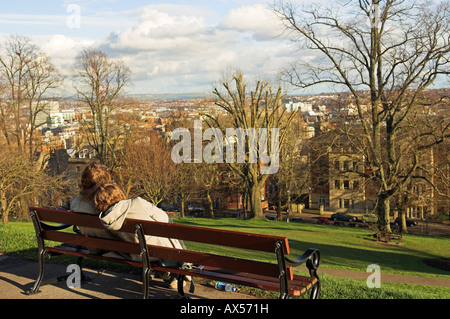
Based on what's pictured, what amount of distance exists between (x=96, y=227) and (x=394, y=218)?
5135cm

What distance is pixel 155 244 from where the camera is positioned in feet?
16.7

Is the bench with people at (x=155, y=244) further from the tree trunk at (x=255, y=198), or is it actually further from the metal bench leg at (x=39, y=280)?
the tree trunk at (x=255, y=198)

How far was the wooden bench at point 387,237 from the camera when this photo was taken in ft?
66.0

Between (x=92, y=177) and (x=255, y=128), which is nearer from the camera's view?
(x=92, y=177)

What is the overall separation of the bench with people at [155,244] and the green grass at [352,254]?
926 mm

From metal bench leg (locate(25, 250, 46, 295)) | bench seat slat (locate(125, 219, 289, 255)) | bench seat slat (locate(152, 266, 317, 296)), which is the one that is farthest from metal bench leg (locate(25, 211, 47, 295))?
bench seat slat (locate(152, 266, 317, 296))

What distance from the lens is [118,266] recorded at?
641 centimetres

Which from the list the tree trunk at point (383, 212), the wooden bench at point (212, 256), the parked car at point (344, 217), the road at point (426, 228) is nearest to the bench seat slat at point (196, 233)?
the wooden bench at point (212, 256)

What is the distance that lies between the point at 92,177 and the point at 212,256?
6.19ft

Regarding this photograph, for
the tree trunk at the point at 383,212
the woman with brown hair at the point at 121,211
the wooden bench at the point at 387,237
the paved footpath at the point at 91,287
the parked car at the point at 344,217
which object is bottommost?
the parked car at the point at 344,217

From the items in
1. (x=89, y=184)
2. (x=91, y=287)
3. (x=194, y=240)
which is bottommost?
(x=91, y=287)

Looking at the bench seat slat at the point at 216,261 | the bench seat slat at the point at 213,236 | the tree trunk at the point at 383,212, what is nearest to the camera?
the bench seat slat at the point at 213,236

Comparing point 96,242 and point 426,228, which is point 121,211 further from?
point 426,228

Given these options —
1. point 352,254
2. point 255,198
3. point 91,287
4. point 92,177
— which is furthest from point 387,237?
point 92,177
